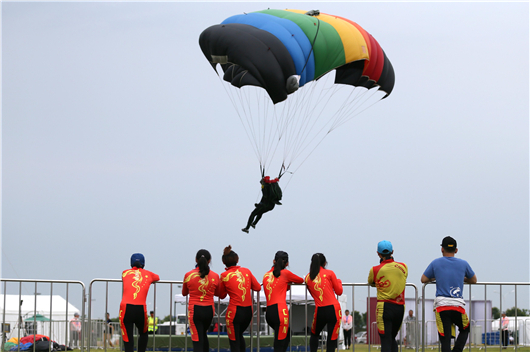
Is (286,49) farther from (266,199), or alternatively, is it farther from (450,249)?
(450,249)

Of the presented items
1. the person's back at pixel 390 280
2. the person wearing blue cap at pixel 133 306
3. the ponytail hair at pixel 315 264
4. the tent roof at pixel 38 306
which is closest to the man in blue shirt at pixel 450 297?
the person's back at pixel 390 280

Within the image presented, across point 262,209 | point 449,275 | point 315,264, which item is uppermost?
point 262,209

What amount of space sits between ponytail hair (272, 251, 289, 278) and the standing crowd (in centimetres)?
1

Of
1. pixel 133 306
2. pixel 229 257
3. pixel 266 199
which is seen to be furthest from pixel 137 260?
pixel 266 199

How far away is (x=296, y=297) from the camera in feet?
53.2

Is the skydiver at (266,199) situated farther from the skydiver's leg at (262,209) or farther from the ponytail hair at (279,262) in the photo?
the ponytail hair at (279,262)

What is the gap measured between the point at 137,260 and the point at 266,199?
11.8 feet

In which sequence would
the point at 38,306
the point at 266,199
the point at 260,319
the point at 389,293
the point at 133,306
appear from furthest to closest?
the point at 38,306 → the point at 260,319 → the point at 266,199 → the point at 133,306 → the point at 389,293

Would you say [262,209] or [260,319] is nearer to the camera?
[262,209]

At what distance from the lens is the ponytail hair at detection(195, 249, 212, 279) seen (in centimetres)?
700

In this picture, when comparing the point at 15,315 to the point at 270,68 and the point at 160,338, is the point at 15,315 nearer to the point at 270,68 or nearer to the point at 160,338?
the point at 160,338

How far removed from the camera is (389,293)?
22.5 ft

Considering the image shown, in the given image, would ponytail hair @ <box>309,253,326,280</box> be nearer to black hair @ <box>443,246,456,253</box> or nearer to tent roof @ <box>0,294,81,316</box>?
black hair @ <box>443,246,456,253</box>

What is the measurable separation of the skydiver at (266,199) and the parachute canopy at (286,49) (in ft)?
4.53
